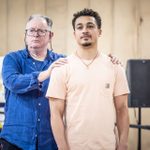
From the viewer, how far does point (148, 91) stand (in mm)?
2674

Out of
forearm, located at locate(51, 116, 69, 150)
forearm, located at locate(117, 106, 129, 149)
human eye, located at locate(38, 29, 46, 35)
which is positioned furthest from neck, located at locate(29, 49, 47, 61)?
forearm, located at locate(117, 106, 129, 149)

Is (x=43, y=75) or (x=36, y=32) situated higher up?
(x=36, y=32)

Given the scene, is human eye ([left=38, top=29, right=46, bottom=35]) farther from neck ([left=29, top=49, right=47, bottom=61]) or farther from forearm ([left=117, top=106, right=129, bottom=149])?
forearm ([left=117, top=106, right=129, bottom=149])

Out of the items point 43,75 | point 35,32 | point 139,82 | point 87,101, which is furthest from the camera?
point 139,82

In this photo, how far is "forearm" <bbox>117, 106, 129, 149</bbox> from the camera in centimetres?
174

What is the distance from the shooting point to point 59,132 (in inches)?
65.0

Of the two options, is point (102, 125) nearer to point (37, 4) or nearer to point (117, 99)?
point (117, 99)

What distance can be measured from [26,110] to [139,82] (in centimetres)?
124

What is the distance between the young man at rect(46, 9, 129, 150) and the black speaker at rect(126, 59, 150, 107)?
3.03 feet

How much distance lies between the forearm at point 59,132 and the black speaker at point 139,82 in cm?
116

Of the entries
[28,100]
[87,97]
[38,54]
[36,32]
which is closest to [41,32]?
[36,32]

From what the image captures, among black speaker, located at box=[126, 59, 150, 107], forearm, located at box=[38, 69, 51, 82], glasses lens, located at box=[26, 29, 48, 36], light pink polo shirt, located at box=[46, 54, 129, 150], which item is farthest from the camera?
black speaker, located at box=[126, 59, 150, 107]

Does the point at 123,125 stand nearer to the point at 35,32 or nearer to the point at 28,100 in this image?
the point at 28,100

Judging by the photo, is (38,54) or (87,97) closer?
(87,97)
